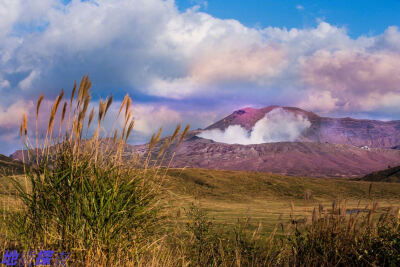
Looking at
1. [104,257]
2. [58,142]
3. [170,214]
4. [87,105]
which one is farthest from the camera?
[170,214]

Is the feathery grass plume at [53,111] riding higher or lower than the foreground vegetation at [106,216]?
higher

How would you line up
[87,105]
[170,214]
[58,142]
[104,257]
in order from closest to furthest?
[104,257] < [87,105] < [58,142] < [170,214]

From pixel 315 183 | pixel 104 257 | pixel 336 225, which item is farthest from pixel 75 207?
pixel 315 183

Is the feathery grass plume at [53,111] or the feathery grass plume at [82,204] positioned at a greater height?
the feathery grass plume at [53,111]

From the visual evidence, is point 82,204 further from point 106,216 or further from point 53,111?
point 53,111

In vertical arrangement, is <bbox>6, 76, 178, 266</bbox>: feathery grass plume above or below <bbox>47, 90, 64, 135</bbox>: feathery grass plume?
below

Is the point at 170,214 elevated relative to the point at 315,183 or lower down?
elevated

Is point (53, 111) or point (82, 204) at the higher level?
point (53, 111)

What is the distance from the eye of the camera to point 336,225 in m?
4.46

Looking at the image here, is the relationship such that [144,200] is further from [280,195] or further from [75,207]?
[280,195]

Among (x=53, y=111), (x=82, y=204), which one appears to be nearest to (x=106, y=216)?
(x=82, y=204)

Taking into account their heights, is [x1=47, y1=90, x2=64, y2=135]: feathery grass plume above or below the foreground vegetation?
above

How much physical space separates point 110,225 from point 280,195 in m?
34.4

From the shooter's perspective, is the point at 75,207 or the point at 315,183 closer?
the point at 75,207
